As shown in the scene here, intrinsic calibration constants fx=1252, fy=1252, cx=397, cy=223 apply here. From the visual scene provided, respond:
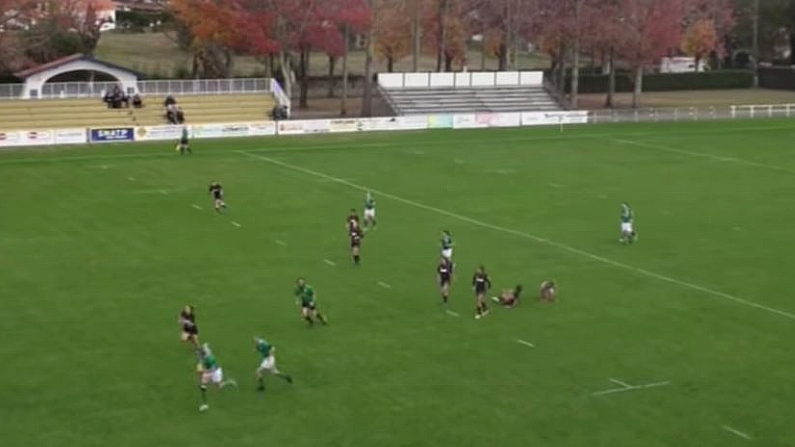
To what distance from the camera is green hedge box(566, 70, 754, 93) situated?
11388 cm

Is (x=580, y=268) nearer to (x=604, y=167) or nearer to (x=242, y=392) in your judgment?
(x=242, y=392)

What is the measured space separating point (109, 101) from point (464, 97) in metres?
25.6

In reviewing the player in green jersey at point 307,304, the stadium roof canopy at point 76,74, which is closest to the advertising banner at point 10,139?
the stadium roof canopy at point 76,74

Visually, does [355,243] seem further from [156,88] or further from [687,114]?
[687,114]

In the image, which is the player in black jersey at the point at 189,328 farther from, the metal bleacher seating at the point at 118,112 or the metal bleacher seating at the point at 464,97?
the metal bleacher seating at the point at 464,97

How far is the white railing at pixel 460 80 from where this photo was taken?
88125mm

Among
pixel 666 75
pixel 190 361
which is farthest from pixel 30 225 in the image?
pixel 666 75

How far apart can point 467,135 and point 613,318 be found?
4473cm

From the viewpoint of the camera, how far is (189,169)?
59.4m

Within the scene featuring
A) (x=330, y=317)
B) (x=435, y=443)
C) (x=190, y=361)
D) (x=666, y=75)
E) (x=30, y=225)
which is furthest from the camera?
(x=666, y=75)

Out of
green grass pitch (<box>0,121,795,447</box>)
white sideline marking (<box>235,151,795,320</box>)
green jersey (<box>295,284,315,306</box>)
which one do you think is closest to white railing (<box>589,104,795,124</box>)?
green grass pitch (<box>0,121,795,447</box>)

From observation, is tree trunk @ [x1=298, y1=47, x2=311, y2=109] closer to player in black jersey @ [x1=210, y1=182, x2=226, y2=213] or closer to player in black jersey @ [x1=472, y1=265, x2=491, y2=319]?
player in black jersey @ [x1=210, y1=182, x2=226, y2=213]

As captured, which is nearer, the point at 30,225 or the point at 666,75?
the point at 30,225

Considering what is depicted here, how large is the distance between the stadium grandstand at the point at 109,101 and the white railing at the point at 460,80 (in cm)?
939
